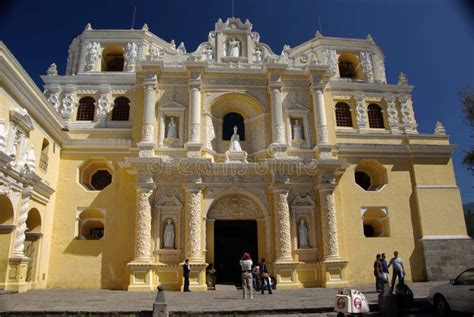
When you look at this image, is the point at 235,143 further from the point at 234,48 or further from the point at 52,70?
the point at 52,70

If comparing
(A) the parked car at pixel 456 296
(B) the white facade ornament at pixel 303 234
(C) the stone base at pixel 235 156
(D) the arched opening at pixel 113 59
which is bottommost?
(A) the parked car at pixel 456 296

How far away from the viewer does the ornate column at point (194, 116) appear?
17797mm

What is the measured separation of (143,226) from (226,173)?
426 centimetres

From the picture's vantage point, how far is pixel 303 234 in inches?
684

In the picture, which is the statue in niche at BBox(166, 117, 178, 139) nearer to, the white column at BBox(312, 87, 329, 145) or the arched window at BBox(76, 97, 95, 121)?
the arched window at BBox(76, 97, 95, 121)

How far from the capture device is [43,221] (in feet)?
52.9

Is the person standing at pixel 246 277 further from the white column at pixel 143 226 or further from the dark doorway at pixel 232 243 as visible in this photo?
the dark doorway at pixel 232 243

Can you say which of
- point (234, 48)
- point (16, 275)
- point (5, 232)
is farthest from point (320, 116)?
point (16, 275)

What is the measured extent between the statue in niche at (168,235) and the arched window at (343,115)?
→ 1042cm

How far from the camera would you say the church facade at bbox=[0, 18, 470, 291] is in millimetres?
16531

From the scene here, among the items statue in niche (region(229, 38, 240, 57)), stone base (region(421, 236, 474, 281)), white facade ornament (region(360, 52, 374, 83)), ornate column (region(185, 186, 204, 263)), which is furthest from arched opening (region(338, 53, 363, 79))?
ornate column (region(185, 186, 204, 263))

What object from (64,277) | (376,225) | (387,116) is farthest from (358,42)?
(64,277)

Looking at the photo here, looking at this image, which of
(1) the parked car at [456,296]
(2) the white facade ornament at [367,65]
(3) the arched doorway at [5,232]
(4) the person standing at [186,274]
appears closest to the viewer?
(1) the parked car at [456,296]

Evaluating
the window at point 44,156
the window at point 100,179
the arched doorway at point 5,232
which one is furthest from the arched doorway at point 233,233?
the arched doorway at point 5,232
